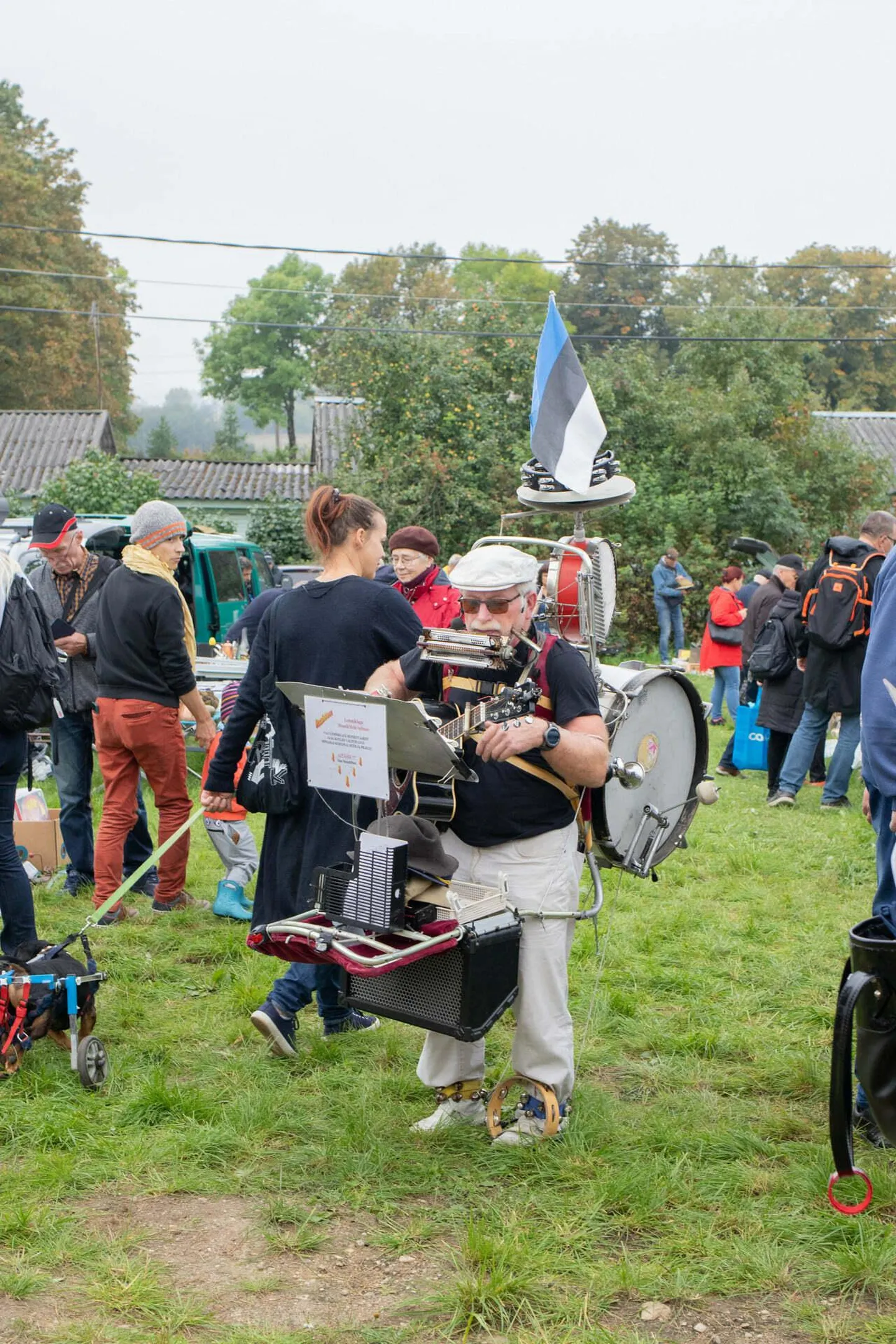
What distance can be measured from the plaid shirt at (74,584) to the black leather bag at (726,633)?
773 centimetres

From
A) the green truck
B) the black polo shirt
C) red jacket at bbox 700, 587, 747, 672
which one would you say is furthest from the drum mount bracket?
red jacket at bbox 700, 587, 747, 672

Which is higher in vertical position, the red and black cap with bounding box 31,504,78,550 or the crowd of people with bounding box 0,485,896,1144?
the red and black cap with bounding box 31,504,78,550

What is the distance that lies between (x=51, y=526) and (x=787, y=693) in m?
5.92

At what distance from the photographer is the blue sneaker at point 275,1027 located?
15.7ft

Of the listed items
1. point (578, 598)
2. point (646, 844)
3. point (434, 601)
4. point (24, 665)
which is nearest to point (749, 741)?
point (434, 601)

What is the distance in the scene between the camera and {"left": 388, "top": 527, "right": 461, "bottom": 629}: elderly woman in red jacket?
25.4ft

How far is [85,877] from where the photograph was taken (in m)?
7.52

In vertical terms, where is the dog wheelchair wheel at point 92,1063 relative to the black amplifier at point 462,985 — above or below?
below

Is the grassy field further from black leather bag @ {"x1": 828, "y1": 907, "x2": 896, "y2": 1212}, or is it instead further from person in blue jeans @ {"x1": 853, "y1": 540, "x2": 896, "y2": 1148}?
person in blue jeans @ {"x1": 853, "y1": 540, "x2": 896, "y2": 1148}

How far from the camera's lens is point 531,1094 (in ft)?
13.6

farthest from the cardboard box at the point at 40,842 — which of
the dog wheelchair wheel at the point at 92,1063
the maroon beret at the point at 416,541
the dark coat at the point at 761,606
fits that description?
the dark coat at the point at 761,606

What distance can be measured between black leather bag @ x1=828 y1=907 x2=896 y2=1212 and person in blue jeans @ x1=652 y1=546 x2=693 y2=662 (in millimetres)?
17497

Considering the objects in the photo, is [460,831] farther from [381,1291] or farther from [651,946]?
[651,946]

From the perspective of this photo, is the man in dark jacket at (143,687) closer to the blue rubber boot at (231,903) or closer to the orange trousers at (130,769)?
the orange trousers at (130,769)
